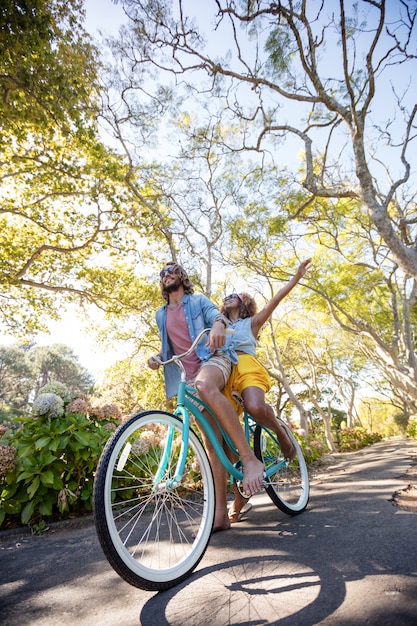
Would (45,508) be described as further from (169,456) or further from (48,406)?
(169,456)

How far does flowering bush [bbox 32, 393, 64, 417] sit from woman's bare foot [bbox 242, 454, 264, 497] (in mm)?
2367

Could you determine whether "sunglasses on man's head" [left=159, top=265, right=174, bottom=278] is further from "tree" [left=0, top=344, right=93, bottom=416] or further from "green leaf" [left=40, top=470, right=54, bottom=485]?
"tree" [left=0, top=344, right=93, bottom=416]

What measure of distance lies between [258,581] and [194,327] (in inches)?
61.6

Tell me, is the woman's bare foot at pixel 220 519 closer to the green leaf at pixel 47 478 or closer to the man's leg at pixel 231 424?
the man's leg at pixel 231 424

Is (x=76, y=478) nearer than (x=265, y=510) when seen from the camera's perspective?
No

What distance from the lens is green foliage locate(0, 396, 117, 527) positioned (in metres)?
3.30

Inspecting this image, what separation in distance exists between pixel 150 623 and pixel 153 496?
1.83ft

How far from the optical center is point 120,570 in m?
1.49

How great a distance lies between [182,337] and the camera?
2.74 m

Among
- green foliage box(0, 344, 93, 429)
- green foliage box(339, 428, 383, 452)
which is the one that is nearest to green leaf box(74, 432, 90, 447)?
green foliage box(339, 428, 383, 452)

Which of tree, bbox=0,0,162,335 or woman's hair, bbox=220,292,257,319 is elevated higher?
tree, bbox=0,0,162,335

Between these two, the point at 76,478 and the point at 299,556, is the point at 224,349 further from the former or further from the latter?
the point at 76,478

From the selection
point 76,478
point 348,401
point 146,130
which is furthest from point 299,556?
point 348,401

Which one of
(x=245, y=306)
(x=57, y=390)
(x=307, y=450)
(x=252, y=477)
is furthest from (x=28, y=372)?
(x=252, y=477)
